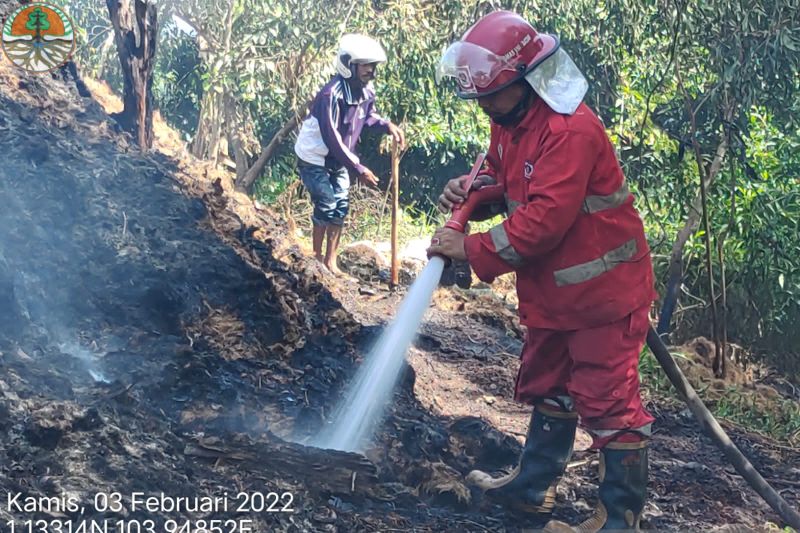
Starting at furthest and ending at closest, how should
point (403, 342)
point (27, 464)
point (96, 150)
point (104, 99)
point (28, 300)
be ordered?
1. point (104, 99)
2. point (96, 150)
3. point (28, 300)
4. point (403, 342)
5. point (27, 464)

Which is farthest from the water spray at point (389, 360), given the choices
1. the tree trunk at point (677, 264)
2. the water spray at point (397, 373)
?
the tree trunk at point (677, 264)

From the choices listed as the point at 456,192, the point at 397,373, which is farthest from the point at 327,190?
the point at 456,192

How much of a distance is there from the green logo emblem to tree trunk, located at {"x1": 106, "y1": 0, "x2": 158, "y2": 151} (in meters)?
→ 0.37

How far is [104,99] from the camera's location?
32.6 ft

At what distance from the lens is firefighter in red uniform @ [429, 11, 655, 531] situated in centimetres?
334

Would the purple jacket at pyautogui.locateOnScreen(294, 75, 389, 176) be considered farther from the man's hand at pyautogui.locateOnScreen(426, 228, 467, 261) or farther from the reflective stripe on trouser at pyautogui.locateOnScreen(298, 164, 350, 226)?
the man's hand at pyautogui.locateOnScreen(426, 228, 467, 261)

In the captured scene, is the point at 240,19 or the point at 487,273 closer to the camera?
the point at 487,273

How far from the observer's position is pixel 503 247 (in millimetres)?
3387

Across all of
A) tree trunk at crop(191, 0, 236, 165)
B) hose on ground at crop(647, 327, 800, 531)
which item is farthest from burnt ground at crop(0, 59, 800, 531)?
tree trunk at crop(191, 0, 236, 165)

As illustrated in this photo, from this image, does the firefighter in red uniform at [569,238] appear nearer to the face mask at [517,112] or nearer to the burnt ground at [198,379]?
the face mask at [517,112]

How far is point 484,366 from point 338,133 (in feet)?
8.08

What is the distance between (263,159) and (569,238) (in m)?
8.81

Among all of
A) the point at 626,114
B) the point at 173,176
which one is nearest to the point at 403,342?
the point at 173,176

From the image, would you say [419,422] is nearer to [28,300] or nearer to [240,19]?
[28,300]
